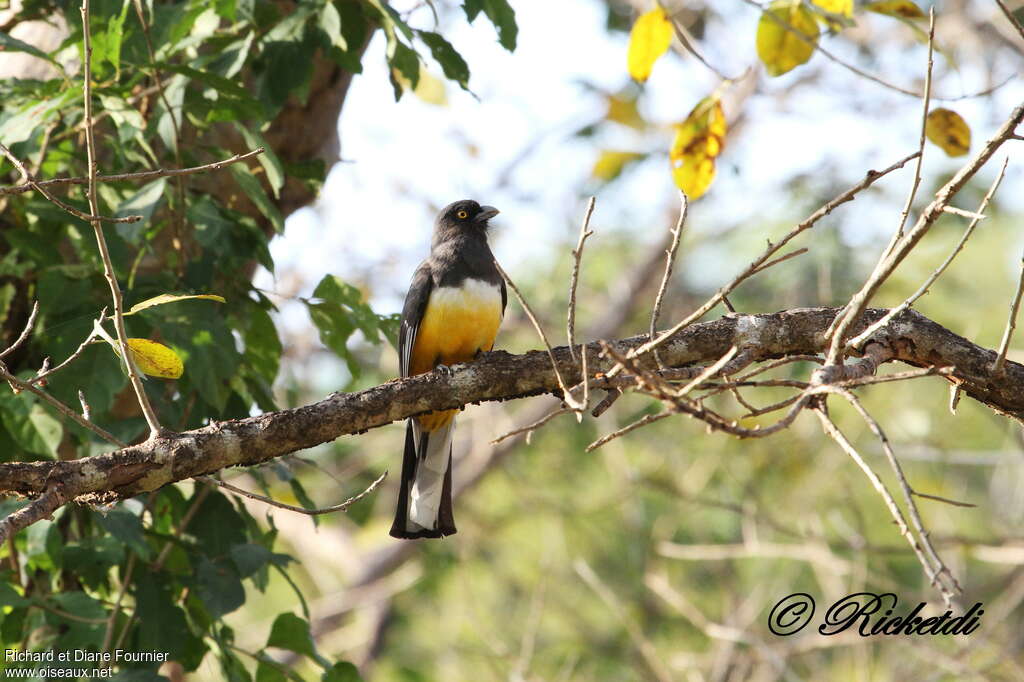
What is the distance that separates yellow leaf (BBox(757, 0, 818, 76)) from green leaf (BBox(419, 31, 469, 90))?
3.64ft

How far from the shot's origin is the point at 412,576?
32.1 ft

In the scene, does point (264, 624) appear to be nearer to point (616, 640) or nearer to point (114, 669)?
point (616, 640)

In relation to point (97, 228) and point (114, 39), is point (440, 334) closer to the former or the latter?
point (114, 39)

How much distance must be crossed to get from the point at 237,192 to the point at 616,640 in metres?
7.30

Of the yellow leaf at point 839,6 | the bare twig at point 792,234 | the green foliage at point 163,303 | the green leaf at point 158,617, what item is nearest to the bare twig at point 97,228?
the green foliage at point 163,303

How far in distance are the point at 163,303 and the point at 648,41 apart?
6.81 feet

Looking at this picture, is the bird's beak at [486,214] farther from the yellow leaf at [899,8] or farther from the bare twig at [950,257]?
the bare twig at [950,257]

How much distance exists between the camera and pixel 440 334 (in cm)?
459

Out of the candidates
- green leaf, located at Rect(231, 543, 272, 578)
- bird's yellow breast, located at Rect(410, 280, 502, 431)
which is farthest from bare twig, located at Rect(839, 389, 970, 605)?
bird's yellow breast, located at Rect(410, 280, 502, 431)

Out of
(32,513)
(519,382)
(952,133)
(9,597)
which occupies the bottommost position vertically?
(32,513)

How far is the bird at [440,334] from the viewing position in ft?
14.8

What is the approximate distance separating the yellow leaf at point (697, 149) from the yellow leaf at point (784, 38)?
0.25 m

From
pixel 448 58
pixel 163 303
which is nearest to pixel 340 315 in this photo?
pixel 163 303

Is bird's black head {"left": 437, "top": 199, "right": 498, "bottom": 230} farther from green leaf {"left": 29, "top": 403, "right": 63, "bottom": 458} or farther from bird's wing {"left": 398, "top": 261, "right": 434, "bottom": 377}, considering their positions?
green leaf {"left": 29, "top": 403, "right": 63, "bottom": 458}
